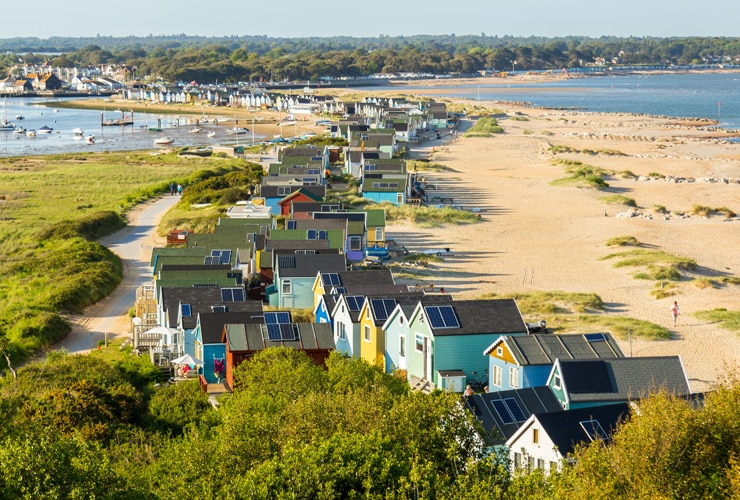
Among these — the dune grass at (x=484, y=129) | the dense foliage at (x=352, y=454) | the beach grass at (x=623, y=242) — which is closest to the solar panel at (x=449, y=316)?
the dense foliage at (x=352, y=454)

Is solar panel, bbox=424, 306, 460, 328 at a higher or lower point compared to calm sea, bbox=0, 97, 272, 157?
higher

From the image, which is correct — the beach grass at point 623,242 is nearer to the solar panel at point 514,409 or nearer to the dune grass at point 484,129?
the solar panel at point 514,409

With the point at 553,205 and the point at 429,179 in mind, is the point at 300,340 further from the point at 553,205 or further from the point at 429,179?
the point at 429,179

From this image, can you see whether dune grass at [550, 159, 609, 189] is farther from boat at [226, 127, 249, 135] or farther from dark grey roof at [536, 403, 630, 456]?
dark grey roof at [536, 403, 630, 456]

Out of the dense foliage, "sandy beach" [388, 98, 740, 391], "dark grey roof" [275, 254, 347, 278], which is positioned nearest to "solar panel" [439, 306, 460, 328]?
the dense foliage

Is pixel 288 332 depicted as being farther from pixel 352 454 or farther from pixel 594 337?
pixel 352 454

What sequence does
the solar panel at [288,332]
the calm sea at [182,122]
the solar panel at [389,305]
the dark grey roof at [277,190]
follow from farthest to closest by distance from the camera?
the calm sea at [182,122], the dark grey roof at [277,190], the solar panel at [389,305], the solar panel at [288,332]
